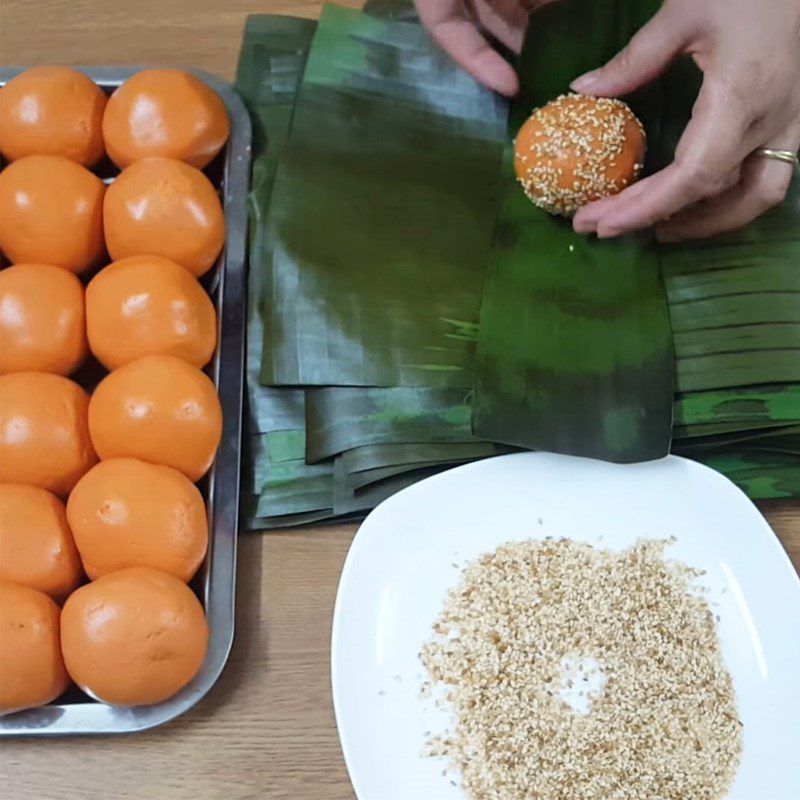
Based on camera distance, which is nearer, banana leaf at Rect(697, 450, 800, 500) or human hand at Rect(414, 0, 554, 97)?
banana leaf at Rect(697, 450, 800, 500)

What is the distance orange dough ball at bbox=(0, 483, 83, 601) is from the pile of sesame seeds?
1.15 ft

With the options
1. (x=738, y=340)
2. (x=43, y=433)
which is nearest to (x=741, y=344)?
(x=738, y=340)

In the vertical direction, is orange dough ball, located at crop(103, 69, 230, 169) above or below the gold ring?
below

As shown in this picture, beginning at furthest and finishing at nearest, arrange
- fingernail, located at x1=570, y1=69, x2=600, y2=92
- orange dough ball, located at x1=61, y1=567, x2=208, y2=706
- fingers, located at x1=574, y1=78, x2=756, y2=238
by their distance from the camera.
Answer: fingernail, located at x1=570, y1=69, x2=600, y2=92, fingers, located at x1=574, y1=78, x2=756, y2=238, orange dough ball, located at x1=61, y1=567, x2=208, y2=706

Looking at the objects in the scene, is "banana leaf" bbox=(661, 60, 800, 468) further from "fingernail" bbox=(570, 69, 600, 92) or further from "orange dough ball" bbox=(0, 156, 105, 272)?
"orange dough ball" bbox=(0, 156, 105, 272)

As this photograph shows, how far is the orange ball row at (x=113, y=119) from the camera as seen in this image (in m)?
0.98

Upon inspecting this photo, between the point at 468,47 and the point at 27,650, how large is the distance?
815 millimetres

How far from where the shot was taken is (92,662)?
747 mm

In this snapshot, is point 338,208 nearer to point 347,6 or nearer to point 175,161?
point 175,161

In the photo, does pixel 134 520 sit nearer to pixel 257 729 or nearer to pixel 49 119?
pixel 257 729

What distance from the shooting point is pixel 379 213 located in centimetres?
100

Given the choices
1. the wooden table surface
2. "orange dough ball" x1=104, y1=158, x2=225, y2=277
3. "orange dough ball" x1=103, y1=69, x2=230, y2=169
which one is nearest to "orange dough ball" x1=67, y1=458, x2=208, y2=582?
Answer: the wooden table surface

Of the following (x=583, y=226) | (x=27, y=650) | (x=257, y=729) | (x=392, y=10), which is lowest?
(x=257, y=729)

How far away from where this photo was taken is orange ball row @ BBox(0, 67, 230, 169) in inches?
38.7
